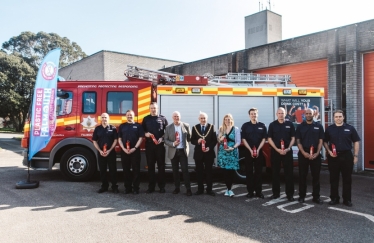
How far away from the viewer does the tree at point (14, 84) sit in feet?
126

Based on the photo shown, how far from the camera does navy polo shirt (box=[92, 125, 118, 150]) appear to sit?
6949mm

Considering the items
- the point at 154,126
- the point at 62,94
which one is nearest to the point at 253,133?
the point at 154,126

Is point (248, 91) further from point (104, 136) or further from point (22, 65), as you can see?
point (22, 65)

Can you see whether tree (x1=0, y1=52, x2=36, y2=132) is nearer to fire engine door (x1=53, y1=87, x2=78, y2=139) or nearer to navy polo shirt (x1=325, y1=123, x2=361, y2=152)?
fire engine door (x1=53, y1=87, x2=78, y2=139)

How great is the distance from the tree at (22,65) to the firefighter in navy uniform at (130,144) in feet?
102

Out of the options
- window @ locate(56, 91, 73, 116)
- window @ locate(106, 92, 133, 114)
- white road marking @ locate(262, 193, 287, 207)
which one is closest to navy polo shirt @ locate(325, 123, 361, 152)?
white road marking @ locate(262, 193, 287, 207)

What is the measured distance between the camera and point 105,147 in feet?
22.7

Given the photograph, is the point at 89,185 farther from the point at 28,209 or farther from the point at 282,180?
the point at 282,180

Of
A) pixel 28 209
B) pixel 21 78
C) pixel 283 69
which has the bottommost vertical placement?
pixel 28 209

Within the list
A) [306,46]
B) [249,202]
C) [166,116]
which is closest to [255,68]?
[306,46]

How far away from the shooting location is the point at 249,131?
659 cm

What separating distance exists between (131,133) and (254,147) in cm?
259

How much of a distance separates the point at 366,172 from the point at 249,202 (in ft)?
21.1

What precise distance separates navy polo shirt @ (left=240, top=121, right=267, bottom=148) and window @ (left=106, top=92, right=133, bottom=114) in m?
2.91
